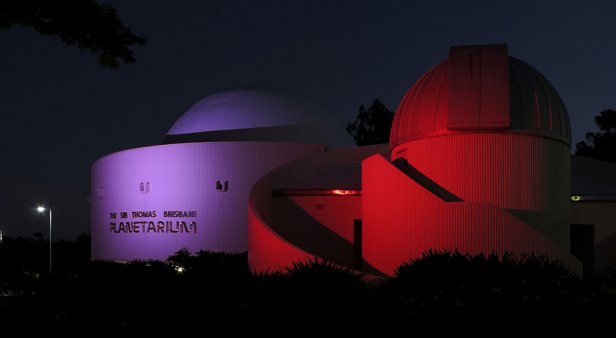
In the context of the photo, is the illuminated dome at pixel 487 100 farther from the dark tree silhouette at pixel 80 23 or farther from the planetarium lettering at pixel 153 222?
the planetarium lettering at pixel 153 222

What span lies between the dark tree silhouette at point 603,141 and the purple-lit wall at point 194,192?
23742 millimetres

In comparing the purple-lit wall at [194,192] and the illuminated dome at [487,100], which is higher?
the illuminated dome at [487,100]

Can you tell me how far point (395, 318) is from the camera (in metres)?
9.18

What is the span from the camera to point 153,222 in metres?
25.3

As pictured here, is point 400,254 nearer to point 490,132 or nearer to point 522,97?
point 490,132

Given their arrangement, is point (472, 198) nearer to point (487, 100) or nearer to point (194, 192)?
point (487, 100)

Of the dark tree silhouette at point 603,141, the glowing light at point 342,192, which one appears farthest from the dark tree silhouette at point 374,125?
the glowing light at point 342,192

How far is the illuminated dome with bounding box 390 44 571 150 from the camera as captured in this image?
1402 centimetres

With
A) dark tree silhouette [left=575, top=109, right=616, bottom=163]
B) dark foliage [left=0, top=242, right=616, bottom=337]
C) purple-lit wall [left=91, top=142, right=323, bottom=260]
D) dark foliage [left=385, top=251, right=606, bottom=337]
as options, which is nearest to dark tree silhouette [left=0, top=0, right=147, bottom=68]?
dark foliage [left=0, top=242, right=616, bottom=337]

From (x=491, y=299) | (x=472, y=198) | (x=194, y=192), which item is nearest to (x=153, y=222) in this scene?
(x=194, y=192)

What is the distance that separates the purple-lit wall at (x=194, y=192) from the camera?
2414cm

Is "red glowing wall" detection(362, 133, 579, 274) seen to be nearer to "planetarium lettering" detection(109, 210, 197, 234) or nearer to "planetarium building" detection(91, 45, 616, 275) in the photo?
"planetarium building" detection(91, 45, 616, 275)

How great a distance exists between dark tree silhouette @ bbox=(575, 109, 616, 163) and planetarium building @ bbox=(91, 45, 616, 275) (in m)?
19.7

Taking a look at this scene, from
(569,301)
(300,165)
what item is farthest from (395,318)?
(300,165)
